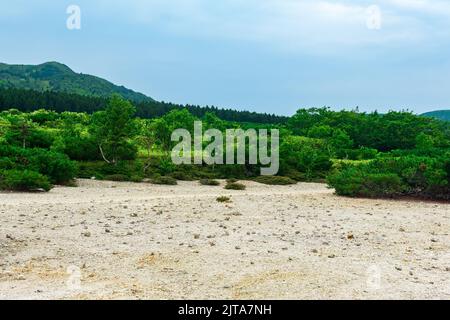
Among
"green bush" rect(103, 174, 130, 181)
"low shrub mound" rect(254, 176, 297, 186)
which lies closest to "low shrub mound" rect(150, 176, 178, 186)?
"green bush" rect(103, 174, 130, 181)

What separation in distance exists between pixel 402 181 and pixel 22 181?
14891mm

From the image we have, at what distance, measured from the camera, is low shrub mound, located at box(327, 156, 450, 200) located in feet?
67.6

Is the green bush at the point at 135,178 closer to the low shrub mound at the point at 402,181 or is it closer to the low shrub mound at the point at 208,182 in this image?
the low shrub mound at the point at 208,182

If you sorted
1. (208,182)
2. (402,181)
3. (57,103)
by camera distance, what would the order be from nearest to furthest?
(402,181) < (208,182) < (57,103)

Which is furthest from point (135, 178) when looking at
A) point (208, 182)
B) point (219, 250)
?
point (219, 250)

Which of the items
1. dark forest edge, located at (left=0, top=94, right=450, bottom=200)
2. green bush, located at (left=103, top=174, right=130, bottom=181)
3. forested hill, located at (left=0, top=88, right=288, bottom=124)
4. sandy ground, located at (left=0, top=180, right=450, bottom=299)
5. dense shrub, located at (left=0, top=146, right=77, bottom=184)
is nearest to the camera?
sandy ground, located at (left=0, top=180, right=450, bottom=299)

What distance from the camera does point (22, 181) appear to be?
823 inches

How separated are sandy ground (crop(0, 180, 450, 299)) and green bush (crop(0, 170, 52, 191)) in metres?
2.84

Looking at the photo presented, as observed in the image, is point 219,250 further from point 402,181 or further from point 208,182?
point 208,182

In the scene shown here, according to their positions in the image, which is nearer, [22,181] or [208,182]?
[22,181]

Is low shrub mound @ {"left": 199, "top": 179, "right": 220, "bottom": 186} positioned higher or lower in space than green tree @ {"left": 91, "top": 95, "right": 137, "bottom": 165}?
lower

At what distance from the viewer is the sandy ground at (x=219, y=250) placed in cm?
774

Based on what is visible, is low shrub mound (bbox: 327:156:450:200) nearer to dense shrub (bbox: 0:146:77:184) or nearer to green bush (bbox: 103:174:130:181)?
green bush (bbox: 103:174:130:181)

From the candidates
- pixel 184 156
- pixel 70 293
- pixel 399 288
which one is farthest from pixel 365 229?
pixel 184 156
